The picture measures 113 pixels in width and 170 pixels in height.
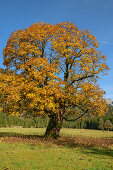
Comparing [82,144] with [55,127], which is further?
[55,127]

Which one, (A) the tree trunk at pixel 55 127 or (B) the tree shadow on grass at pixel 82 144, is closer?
(B) the tree shadow on grass at pixel 82 144

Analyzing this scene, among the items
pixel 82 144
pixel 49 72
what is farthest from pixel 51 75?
pixel 82 144

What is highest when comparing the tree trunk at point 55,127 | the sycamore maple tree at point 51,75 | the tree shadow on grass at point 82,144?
the sycamore maple tree at point 51,75

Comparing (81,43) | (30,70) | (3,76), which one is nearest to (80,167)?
(30,70)

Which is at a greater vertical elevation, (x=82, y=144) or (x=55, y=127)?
(x=55, y=127)

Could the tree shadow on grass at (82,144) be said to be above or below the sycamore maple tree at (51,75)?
below

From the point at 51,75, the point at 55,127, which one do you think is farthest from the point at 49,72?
the point at 55,127

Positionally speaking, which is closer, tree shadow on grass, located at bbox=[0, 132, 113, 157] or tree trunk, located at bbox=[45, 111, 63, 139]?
tree shadow on grass, located at bbox=[0, 132, 113, 157]

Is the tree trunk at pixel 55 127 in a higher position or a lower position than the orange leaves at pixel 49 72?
lower

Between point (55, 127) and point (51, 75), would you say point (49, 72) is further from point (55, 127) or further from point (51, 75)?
point (55, 127)

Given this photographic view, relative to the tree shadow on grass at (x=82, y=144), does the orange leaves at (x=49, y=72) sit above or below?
above

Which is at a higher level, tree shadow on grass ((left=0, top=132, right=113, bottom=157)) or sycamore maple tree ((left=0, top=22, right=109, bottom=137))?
sycamore maple tree ((left=0, top=22, right=109, bottom=137))

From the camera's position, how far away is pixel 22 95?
20.1 m

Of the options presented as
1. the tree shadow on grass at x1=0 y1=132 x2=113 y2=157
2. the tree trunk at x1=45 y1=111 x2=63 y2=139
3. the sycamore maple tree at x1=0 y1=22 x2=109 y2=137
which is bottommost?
the tree shadow on grass at x1=0 y1=132 x2=113 y2=157
